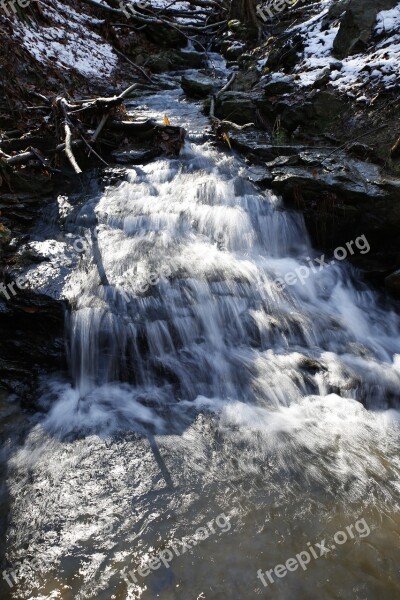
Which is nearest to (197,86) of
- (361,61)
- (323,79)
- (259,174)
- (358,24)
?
(323,79)

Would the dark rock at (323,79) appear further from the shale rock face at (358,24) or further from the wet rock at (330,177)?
the wet rock at (330,177)

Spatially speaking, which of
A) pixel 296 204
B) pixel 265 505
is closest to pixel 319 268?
pixel 296 204

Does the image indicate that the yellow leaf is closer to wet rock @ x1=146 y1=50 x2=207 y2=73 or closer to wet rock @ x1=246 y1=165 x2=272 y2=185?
wet rock @ x1=246 y1=165 x2=272 y2=185

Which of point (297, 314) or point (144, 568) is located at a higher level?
point (297, 314)

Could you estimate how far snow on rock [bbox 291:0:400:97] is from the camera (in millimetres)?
6859

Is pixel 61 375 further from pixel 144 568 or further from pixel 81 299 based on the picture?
pixel 144 568

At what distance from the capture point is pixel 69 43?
1108 cm

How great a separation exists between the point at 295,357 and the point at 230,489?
175cm

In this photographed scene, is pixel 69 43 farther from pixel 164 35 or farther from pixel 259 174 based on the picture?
pixel 259 174

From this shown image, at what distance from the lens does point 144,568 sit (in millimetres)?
2225

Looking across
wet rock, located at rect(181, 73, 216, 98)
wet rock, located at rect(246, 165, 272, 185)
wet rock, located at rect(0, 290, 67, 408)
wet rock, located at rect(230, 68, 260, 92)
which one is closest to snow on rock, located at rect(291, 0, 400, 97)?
wet rock, located at rect(230, 68, 260, 92)

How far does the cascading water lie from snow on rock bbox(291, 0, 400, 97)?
10.5 feet

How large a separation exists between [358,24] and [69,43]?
25.8 feet

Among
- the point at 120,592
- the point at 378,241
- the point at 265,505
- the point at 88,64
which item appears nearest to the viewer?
the point at 120,592
